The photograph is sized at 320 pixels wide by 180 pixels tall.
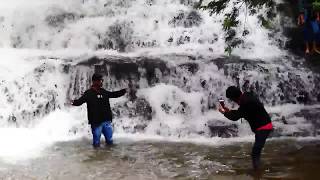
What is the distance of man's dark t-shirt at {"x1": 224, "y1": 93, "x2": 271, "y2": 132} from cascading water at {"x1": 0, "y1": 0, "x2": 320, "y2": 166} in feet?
→ 12.5

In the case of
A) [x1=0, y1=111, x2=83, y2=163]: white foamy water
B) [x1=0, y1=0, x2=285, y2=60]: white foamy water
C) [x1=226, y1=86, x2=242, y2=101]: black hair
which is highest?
[x1=0, y1=0, x2=285, y2=60]: white foamy water

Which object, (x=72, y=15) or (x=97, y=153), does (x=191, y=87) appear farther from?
(x=72, y=15)

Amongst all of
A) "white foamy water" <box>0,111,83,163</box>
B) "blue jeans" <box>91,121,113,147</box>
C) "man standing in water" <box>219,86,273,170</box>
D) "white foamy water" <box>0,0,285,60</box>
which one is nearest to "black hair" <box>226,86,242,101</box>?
"man standing in water" <box>219,86,273,170</box>

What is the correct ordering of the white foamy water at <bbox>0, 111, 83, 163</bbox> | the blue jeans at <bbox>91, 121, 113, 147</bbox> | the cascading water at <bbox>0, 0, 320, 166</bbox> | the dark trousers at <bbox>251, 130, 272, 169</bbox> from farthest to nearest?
the cascading water at <bbox>0, 0, 320, 166</bbox> → the white foamy water at <bbox>0, 111, 83, 163</bbox> → the blue jeans at <bbox>91, 121, 113, 147</bbox> → the dark trousers at <bbox>251, 130, 272, 169</bbox>

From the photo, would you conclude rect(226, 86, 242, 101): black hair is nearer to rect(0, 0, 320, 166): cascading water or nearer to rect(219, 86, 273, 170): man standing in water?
rect(219, 86, 273, 170): man standing in water

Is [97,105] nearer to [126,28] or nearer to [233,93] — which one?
[233,93]

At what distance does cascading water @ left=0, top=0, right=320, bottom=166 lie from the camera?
12383 mm

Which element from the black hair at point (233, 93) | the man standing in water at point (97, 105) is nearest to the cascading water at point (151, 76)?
the man standing in water at point (97, 105)

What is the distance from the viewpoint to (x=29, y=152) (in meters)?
10.4

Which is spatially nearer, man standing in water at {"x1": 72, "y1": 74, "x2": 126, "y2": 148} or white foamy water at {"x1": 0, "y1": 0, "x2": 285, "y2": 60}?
man standing in water at {"x1": 72, "y1": 74, "x2": 126, "y2": 148}

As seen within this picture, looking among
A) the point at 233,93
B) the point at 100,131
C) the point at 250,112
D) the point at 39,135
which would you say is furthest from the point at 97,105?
the point at 250,112

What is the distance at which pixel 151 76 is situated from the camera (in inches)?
532

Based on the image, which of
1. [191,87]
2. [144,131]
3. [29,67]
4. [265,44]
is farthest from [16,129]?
[265,44]

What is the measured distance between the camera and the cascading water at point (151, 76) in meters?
12.4
